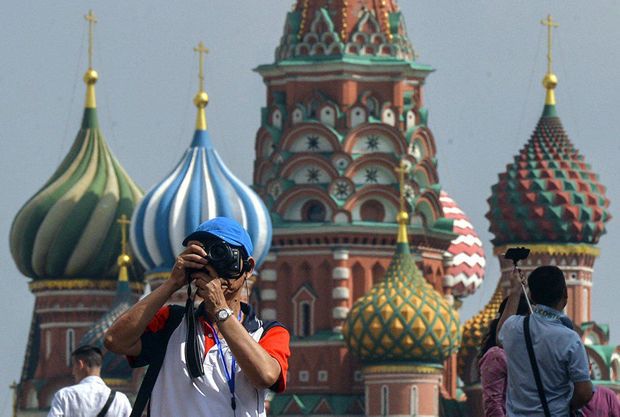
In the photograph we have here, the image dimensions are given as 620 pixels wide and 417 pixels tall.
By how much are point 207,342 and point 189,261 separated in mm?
340

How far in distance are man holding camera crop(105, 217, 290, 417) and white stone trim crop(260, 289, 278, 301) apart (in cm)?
4599

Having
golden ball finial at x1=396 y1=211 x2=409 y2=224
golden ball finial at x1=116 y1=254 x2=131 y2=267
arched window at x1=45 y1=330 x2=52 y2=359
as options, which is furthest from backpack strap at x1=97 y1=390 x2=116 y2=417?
arched window at x1=45 y1=330 x2=52 y2=359

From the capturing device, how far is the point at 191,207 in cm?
5459

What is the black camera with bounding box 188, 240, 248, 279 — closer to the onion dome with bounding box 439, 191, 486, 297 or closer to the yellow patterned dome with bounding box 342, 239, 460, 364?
the yellow patterned dome with bounding box 342, 239, 460, 364

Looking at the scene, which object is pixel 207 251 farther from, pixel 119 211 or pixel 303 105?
pixel 119 211

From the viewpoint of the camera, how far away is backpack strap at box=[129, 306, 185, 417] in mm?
9781

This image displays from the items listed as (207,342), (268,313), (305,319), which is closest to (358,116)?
(305,319)

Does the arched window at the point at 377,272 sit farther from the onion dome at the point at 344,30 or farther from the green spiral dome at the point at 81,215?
the green spiral dome at the point at 81,215

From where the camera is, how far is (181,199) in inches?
2159

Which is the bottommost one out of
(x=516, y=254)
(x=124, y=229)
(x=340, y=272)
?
(x=516, y=254)

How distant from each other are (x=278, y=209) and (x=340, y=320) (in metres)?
2.44

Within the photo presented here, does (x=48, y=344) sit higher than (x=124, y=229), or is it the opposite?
(x=124, y=229)

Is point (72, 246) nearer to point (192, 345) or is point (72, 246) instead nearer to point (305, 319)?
point (305, 319)

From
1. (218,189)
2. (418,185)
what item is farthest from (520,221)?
(218,189)
